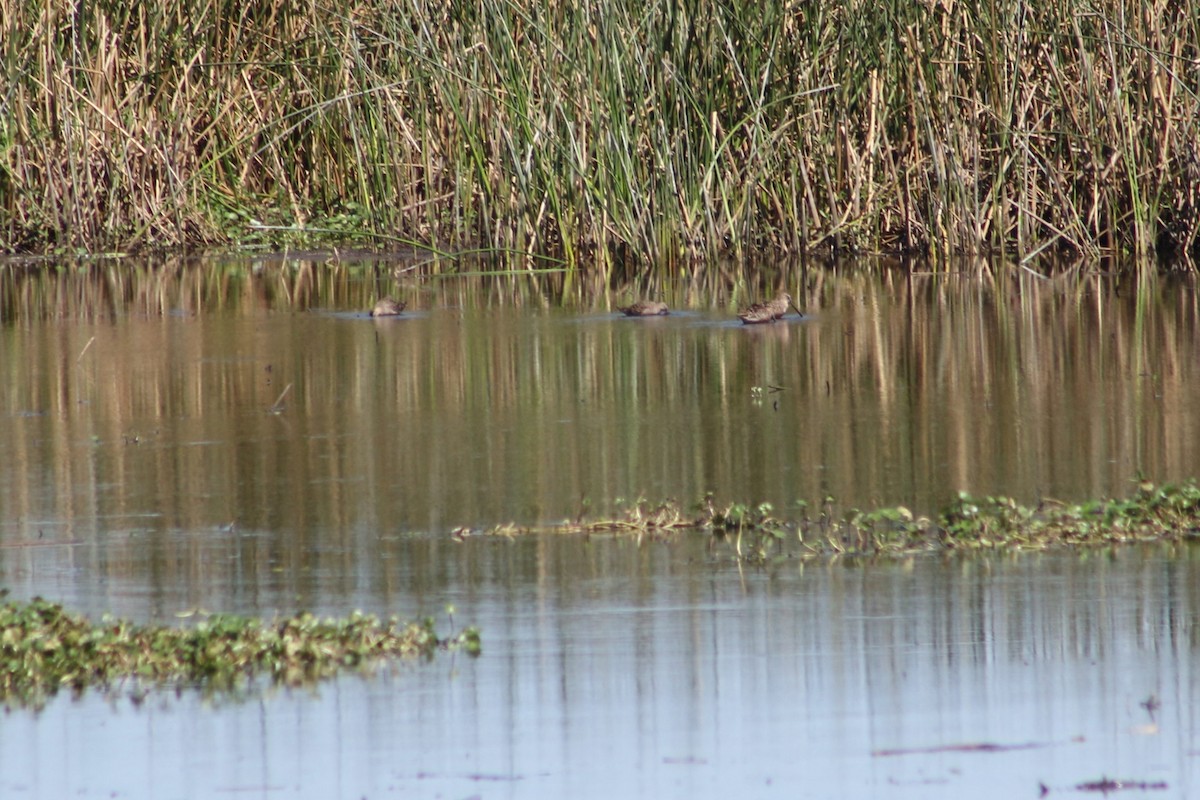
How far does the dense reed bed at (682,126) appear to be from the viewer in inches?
524

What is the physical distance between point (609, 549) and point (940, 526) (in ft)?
3.04

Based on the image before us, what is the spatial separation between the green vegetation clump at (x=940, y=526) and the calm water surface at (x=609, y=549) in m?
0.13

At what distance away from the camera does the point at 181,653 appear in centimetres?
453

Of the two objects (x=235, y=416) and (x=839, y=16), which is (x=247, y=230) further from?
(x=235, y=416)

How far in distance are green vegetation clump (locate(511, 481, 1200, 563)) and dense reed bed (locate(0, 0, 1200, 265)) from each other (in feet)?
24.7

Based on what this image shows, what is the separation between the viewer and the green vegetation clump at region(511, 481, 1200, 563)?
219 inches

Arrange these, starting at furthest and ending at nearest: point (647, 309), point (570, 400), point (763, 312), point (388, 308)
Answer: point (388, 308) < point (647, 309) < point (763, 312) < point (570, 400)

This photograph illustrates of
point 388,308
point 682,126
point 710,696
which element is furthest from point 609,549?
point 682,126

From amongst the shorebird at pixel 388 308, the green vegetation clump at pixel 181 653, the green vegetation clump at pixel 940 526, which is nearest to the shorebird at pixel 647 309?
the shorebird at pixel 388 308

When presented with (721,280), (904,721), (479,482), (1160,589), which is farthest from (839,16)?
(904,721)

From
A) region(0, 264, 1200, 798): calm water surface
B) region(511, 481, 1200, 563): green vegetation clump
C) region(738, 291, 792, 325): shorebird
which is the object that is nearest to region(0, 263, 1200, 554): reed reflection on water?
region(0, 264, 1200, 798): calm water surface

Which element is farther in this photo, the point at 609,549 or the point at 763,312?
the point at 763,312

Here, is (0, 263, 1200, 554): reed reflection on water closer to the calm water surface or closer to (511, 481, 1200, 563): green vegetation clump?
the calm water surface

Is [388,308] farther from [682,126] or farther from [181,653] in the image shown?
[181,653]
